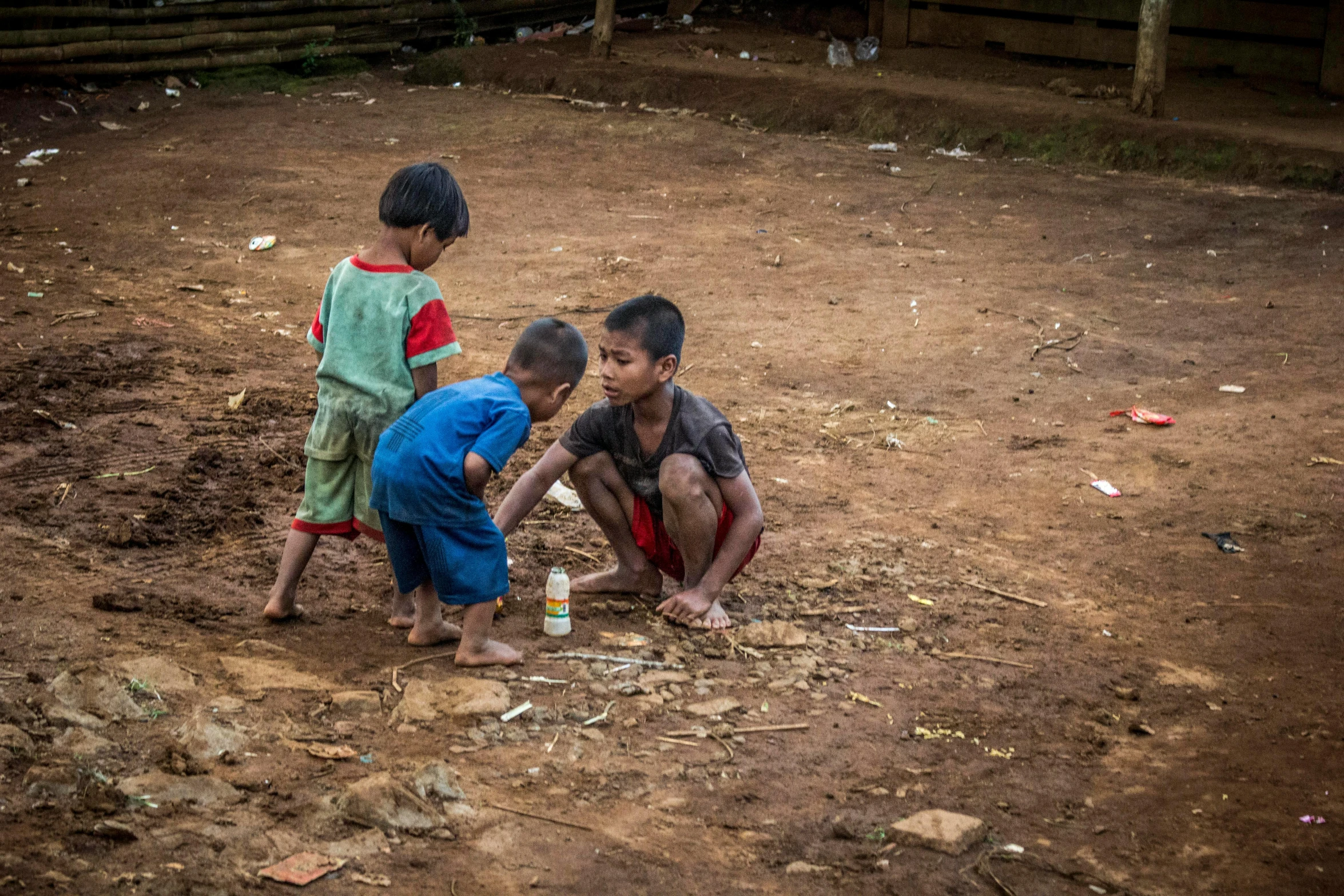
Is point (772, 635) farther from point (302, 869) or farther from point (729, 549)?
point (302, 869)

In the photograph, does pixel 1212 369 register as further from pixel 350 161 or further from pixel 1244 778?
pixel 350 161

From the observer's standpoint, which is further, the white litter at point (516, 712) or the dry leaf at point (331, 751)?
the white litter at point (516, 712)

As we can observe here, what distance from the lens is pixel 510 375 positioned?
3.32 meters

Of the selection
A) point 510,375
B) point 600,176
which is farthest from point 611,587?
point 600,176

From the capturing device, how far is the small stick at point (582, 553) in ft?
14.1

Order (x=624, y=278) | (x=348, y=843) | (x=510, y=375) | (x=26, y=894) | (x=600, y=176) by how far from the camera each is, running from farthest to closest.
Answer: (x=600, y=176) < (x=624, y=278) < (x=510, y=375) < (x=348, y=843) < (x=26, y=894)

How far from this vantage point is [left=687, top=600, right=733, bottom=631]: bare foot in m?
3.76

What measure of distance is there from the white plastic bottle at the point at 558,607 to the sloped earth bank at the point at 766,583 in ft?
0.25

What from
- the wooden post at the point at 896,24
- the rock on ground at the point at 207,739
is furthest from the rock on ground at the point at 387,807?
the wooden post at the point at 896,24

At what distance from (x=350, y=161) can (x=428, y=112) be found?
2.13m

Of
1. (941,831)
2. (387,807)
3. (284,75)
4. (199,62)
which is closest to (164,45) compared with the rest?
(199,62)

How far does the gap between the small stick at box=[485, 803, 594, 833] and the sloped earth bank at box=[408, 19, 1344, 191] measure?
931 cm

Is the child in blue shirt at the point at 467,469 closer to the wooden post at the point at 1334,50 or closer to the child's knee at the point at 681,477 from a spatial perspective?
the child's knee at the point at 681,477

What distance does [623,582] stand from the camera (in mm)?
4023
